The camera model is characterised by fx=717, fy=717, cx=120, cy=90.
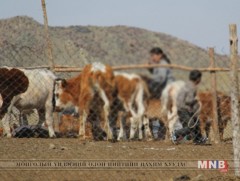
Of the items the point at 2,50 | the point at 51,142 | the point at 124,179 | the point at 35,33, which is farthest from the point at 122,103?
the point at 35,33

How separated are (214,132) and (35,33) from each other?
16687 millimetres

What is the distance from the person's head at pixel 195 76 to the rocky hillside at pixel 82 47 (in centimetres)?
57

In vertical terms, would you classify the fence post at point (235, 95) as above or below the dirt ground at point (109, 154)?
above

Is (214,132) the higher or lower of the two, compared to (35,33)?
lower

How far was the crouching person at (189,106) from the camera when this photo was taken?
8.06 meters

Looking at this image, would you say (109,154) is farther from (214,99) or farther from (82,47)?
(82,47)

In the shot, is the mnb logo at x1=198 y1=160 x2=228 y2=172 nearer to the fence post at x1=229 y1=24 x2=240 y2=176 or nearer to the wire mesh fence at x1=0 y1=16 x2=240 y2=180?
the wire mesh fence at x1=0 y1=16 x2=240 y2=180

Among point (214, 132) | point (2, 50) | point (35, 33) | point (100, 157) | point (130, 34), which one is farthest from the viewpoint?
point (130, 34)

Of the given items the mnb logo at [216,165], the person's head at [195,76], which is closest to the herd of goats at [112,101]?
the person's head at [195,76]

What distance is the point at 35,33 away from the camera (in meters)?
27.2

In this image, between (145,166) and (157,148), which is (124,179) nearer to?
(145,166)

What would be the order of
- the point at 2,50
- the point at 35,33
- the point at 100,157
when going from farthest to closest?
the point at 35,33 → the point at 2,50 → the point at 100,157

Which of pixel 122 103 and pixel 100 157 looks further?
pixel 100 157

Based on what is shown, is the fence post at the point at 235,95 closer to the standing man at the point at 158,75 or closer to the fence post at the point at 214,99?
the fence post at the point at 214,99
